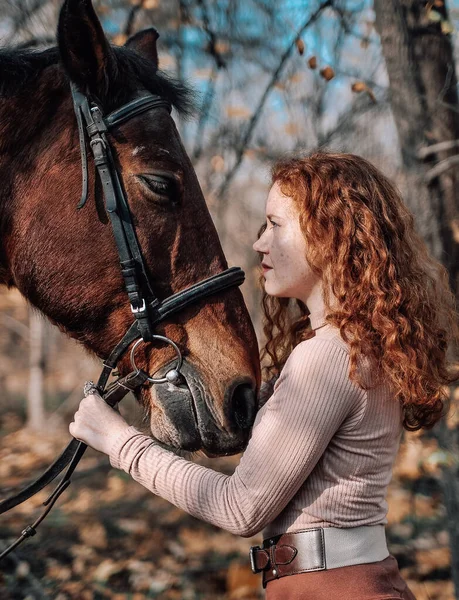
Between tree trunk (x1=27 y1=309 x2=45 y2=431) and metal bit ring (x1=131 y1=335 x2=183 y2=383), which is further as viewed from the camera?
tree trunk (x1=27 y1=309 x2=45 y2=431)

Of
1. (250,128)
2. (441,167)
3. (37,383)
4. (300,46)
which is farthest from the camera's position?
(37,383)

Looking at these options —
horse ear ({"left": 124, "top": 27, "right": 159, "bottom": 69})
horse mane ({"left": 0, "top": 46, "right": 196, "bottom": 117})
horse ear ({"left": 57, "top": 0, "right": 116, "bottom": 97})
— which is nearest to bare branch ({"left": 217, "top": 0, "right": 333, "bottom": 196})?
horse ear ({"left": 124, "top": 27, "right": 159, "bottom": 69})

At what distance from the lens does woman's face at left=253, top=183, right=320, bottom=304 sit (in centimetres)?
170

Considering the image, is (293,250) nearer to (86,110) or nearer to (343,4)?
(86,110)

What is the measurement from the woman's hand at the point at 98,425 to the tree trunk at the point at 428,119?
92.3 inches

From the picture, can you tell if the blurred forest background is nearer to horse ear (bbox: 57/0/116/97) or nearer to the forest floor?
the forest floor

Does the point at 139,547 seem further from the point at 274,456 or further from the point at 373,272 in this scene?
the point at 373,272

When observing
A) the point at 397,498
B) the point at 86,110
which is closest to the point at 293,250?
the point at 86,110

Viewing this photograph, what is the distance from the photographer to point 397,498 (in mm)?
5090

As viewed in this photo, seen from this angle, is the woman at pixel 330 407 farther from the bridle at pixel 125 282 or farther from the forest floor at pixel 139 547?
the forest floor at pixel 139 547

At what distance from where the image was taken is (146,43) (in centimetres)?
258

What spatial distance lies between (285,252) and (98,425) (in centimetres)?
72

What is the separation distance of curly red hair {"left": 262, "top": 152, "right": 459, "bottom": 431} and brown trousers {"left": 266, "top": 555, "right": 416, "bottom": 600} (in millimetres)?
450

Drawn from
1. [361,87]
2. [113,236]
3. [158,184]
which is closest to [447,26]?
[361,87]
